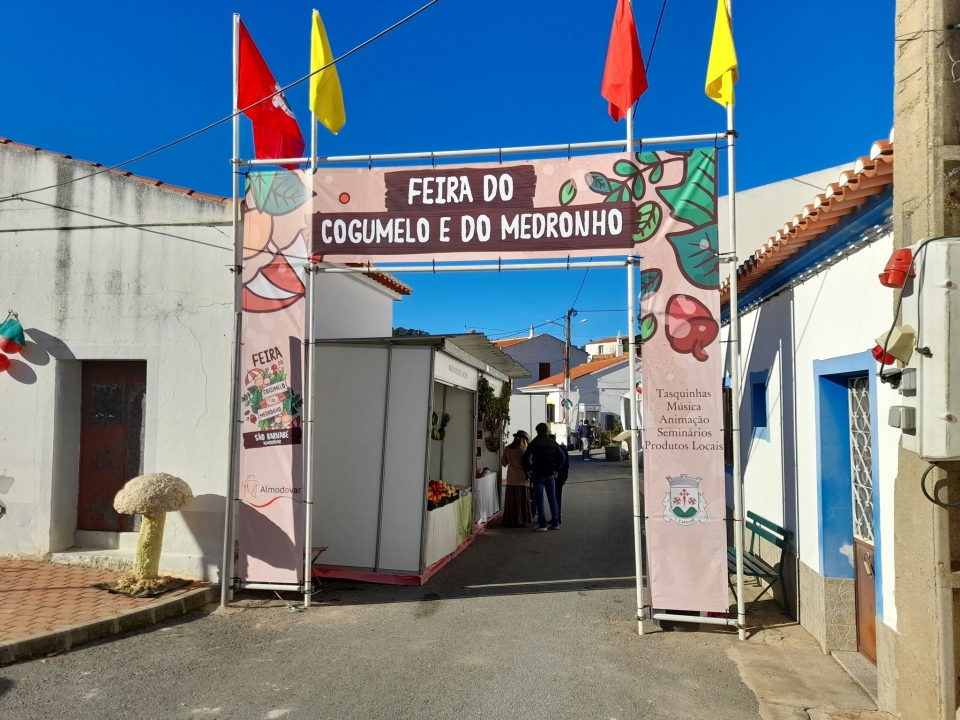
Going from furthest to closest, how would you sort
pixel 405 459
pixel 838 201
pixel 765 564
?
pixel 405 459
pixel 765 564
pixel 838 201

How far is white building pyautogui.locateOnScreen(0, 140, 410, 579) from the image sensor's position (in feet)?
25.0

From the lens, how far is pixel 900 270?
390 centimetres

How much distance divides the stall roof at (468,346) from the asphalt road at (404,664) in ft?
8.74

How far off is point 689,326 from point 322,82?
421 centimetres

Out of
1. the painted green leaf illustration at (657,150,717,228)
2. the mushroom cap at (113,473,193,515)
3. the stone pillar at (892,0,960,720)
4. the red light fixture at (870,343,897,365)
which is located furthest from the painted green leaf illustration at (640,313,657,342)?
the mushroom cap at (113,473,193,515)

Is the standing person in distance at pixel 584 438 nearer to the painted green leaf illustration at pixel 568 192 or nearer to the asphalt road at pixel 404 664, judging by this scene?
the asphalt road at pixel 404 664

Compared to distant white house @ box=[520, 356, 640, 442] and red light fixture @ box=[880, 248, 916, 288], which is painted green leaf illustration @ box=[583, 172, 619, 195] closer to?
red light fixture @ box=[880, 248, 916, 288]

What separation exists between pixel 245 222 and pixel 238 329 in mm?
1057

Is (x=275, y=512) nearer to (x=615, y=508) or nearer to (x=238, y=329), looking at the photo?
(x=238, y=329)

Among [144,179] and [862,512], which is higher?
[144,179]

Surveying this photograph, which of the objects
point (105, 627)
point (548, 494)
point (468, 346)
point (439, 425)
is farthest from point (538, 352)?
point (105, 627)

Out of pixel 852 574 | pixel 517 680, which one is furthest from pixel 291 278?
pixel 852 574

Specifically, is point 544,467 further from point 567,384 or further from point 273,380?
point 567,384

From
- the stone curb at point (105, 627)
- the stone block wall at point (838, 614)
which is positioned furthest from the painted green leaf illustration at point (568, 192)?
the stone curb at point (105, 627)
